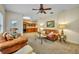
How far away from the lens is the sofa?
1.46 m

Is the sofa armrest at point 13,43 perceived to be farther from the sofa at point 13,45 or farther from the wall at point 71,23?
the wall at point 71,23

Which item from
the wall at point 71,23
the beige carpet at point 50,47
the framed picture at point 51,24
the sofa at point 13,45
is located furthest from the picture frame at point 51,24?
the sofa at point 13,45

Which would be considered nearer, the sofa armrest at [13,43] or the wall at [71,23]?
the sofa armrest at [13,43]

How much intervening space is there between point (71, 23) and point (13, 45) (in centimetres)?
98

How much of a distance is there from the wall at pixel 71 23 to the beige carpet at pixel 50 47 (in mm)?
119

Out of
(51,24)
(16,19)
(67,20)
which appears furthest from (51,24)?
(16,19)

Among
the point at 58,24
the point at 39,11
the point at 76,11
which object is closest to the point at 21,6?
the point at 39,11

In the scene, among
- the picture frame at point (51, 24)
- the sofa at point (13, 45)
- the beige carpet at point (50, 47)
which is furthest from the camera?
the picture frame at point (51, 24)

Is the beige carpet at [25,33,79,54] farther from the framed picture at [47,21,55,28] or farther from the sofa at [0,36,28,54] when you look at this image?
the framed picture at [47,21,55,28]

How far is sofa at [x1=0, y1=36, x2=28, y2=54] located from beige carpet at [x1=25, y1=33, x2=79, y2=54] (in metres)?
0.10

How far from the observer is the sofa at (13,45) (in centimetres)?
146

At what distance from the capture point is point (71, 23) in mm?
1726

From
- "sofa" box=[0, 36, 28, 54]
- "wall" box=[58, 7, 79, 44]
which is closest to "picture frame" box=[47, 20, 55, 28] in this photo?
"wall" box=[58, 7, 79, 44]

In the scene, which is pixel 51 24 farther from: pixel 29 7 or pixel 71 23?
pixel 29 7
